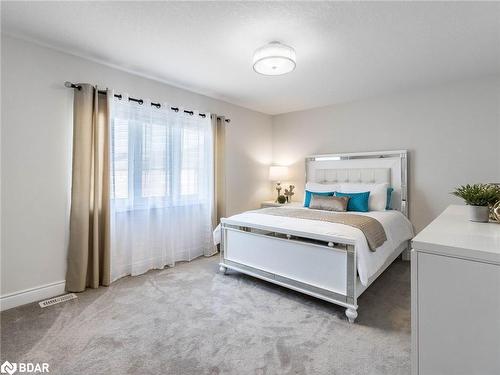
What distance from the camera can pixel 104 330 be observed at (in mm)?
1937

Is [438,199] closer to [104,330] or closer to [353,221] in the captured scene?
[353,221]

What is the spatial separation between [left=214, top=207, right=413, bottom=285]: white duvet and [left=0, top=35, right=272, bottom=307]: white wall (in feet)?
5.62

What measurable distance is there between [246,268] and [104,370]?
5.11 ft

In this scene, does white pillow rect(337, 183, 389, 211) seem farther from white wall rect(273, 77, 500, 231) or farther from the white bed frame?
white wall rect(273, 77, 500, 231)

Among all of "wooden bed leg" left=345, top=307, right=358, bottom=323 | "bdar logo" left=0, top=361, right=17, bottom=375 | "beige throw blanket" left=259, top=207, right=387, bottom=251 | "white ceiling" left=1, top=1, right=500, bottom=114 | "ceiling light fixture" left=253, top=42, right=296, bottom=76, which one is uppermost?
"white ceiling" left=1, top=1, right=500, bottom=114

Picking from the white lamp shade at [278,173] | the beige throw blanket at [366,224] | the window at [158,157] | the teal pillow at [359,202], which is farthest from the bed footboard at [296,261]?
the white lamp shade at [278,173]

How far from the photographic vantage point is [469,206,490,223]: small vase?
4.60 feet

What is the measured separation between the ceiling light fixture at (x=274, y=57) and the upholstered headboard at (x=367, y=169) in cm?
221

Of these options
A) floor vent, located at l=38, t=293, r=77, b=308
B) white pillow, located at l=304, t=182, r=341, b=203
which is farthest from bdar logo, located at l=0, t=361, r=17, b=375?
white pillow, located at l=304, t=182, r=341, b=203

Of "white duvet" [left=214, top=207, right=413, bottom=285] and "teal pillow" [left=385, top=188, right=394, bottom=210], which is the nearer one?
"white duvet" [left=214, top=207, right=413, bottom=285]

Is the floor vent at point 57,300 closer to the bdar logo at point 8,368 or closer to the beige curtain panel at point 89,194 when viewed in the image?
the beige curtain panel at point 89,194

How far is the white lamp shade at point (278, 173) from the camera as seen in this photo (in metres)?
A: 4.72

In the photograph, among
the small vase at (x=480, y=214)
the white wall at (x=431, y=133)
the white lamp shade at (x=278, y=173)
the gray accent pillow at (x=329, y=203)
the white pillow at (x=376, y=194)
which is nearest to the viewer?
the small vase at (x=480, y=214)

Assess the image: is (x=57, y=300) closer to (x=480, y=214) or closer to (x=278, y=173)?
(x=480, y=214)
